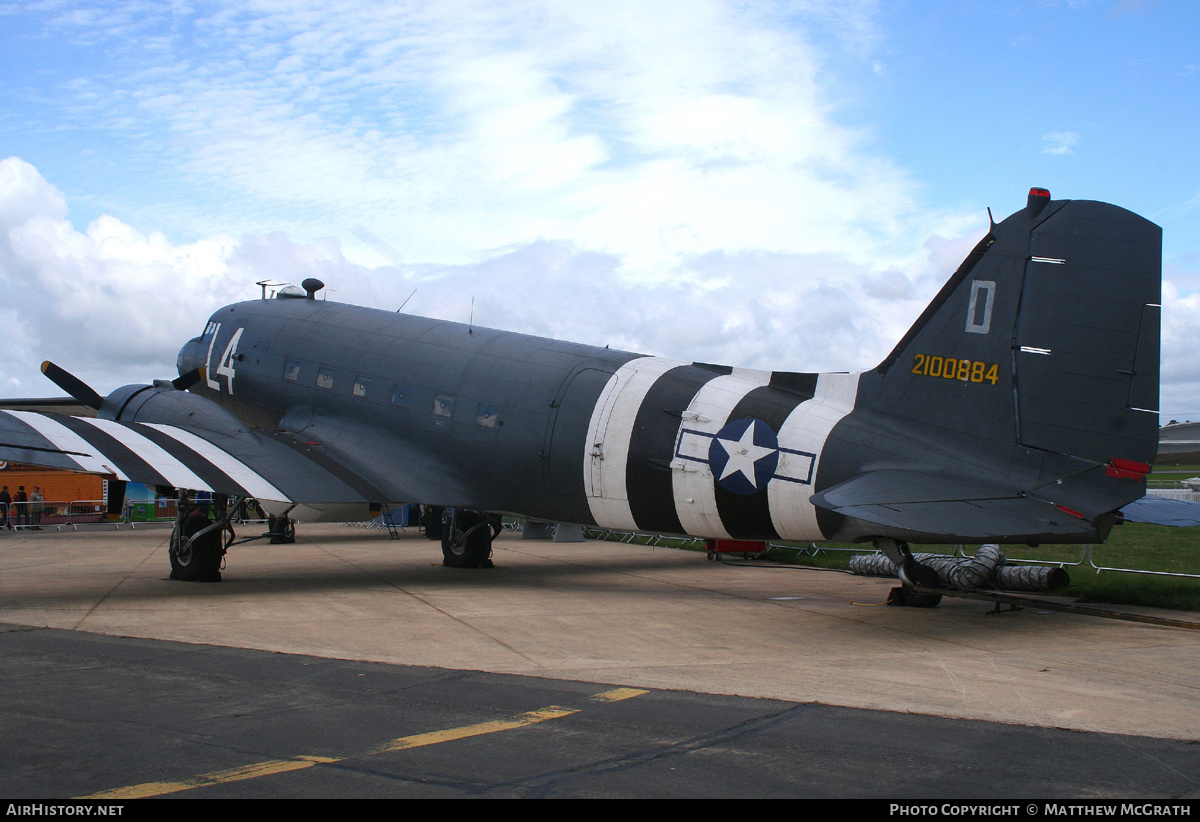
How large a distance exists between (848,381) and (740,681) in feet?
20.2

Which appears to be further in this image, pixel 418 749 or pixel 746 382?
pixel 746 382

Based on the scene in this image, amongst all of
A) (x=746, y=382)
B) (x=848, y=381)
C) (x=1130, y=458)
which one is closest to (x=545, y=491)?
(x=746, y=382)

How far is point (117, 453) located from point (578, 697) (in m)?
10.5

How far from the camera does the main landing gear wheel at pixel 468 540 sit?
1955 cm

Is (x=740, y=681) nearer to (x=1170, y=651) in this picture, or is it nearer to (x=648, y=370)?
(x=1170, y=651)

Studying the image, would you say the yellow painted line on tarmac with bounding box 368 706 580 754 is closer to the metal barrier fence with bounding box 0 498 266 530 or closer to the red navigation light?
the red navigation light

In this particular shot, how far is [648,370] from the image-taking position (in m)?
16.0

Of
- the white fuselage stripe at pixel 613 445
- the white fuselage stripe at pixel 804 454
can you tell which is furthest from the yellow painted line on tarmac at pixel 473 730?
the white fuselage stripe at pixel 613 445

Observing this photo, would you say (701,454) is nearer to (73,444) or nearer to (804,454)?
A: (804,454)

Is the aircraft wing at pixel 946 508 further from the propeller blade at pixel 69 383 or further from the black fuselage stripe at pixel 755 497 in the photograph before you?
the propeller blade at pixel 69 383

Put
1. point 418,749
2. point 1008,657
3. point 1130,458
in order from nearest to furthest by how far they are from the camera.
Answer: point 418,749 → point 1008,657 → point 1130,458

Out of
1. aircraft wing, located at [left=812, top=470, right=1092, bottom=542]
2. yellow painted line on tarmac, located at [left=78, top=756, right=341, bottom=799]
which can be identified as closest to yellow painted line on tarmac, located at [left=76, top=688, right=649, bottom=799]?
yellow painted line on tarmac, located at [left=78, top=756, right=341, bottom=799]

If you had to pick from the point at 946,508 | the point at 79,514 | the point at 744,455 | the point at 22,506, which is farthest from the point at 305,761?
the point at 79,514

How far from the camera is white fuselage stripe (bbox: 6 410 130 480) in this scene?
14.1 metres
